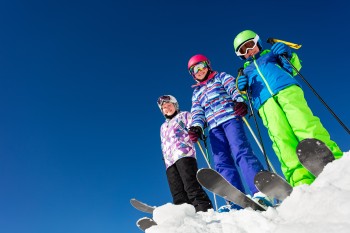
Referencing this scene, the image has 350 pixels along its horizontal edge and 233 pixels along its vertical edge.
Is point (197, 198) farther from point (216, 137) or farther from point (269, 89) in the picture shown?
point (269, 89)

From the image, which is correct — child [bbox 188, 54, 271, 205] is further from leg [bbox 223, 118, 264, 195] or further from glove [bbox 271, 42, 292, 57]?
glove [bbox 271, 42, 292, 57]

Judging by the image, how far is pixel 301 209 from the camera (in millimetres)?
2527

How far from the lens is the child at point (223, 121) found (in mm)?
5324

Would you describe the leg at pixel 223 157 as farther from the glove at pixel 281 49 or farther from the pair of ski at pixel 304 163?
the pair of ski at pixel 304 163

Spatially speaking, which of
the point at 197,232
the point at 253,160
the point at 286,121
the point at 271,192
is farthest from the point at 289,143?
the point at 197,232

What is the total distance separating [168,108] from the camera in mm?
7727

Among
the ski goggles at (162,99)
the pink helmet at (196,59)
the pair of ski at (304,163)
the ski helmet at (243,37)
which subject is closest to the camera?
the pair of ski at (304,163)

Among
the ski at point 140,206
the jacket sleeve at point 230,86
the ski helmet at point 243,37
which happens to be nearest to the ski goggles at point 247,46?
the ski helmet at point 243,37

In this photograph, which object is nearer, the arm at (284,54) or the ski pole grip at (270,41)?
the arm at (284,54)

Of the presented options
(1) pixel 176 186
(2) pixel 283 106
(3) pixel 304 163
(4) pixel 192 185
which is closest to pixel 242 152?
(2) pixel 283 106

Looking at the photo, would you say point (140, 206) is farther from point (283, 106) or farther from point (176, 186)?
point (283, 106)

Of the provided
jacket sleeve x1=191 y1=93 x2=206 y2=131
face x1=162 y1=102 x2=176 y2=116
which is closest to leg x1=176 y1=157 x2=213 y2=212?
jacket sleeve x1=191 y1=93 x2=206 y2=131

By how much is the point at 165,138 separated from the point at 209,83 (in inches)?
68.5

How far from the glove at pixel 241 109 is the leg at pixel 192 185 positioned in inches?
60.1
